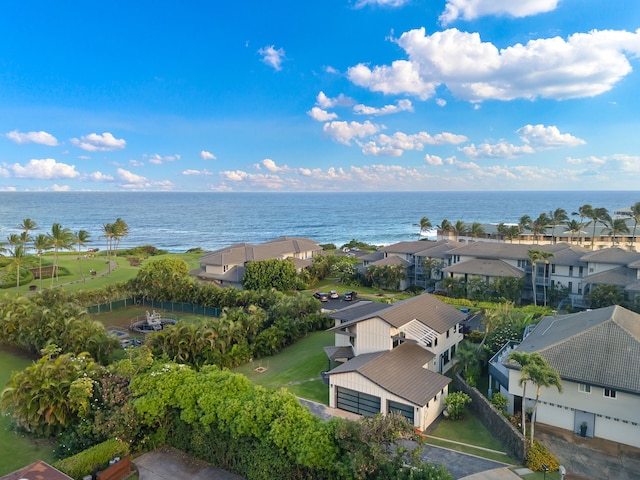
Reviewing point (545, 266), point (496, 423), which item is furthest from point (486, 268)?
point (496, 423)

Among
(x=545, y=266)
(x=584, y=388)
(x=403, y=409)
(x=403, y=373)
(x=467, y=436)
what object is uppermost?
(x=545, y=266)

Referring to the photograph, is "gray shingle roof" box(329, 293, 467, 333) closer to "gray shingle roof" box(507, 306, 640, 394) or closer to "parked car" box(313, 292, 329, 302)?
"gray shingle roof" box(507, 306, 640, 394)

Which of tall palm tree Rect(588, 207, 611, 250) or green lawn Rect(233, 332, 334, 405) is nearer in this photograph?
green lawn Rect(233, 332, 334, 405)

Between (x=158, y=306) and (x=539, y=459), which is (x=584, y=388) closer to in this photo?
(x=539, y=459)

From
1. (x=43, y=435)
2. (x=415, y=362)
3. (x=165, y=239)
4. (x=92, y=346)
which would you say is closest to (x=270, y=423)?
(x=415, y=362)

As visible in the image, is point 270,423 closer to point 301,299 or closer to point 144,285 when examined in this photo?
point 301,299

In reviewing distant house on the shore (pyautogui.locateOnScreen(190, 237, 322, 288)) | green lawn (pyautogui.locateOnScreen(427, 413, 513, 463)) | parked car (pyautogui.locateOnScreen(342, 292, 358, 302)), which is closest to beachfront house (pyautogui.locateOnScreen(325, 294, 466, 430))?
green lawn (pyautogui.locateOnScreen(427, 413, 513, 463))

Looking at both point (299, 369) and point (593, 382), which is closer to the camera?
point (593, 382)
